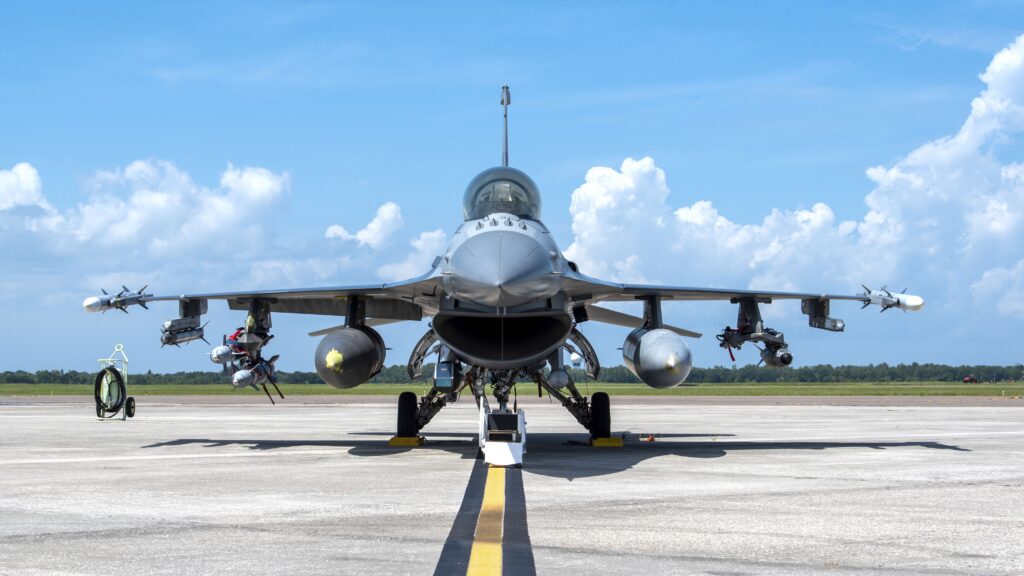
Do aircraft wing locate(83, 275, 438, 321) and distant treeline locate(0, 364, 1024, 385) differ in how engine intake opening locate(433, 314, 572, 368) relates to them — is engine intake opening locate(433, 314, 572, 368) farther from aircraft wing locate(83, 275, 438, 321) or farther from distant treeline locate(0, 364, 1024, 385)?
distant treeline locate(0, 364, 1024, 385)

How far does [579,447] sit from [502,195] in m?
4.94

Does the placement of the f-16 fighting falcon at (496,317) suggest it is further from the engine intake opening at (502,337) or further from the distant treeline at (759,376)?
the distant treeline at (759,376)

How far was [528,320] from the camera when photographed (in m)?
15.2

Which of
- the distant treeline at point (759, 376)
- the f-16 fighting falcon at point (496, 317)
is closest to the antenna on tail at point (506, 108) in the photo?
the f-16 fighting falcon at point (496, 317)

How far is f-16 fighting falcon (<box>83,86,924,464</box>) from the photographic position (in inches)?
517

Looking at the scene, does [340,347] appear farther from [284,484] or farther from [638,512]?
[638,512]

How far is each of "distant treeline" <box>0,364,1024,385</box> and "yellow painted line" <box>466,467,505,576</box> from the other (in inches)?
4257

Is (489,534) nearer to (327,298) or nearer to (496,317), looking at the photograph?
(496,317)

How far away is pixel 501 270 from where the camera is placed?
12.4 meters

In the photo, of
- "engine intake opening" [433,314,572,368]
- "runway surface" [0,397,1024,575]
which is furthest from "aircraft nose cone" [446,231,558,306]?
"runway surface" [0,397,1024,575]

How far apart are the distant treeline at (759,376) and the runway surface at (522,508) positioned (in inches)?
4045

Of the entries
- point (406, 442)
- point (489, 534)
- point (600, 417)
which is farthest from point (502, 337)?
point (489, 534)

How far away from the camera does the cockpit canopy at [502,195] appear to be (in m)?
16.1

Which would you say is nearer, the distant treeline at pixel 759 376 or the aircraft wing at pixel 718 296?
the aircraft wing at pixel 718 296
